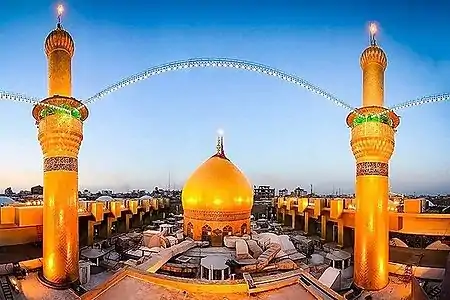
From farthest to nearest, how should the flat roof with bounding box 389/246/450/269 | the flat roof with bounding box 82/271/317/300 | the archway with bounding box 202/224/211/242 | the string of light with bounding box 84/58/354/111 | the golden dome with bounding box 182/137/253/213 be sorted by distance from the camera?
1. the golden dome with bounding box 182/137/253/213
2. the archway with bounding box 202/224/211/242
3. the flat roof with bounding box 389/246/450/269
4. the string of light with bounding box 84/58/354/111
5. the flat roof with bounding box 82/271/317/300

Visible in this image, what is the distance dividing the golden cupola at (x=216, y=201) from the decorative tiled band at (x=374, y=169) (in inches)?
227

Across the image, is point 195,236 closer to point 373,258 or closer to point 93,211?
point 93,211

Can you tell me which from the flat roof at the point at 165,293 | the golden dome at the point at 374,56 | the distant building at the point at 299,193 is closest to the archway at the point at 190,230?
the golden dome at the point at 374,56

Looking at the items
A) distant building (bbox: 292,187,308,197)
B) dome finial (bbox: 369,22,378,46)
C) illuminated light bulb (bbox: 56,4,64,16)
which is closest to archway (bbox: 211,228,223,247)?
dome finial (bbox: 369,22,378,46)

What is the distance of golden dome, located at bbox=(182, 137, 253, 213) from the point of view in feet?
44.5

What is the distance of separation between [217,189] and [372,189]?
6213 millimetres

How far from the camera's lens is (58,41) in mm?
8578

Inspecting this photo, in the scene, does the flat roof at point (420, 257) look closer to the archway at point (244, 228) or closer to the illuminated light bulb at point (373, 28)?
the archway at point (244, 228)

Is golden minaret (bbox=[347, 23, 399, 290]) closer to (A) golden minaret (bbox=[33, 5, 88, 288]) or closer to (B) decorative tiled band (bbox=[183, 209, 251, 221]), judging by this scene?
(B) decorative tiled band (bbox=[183, 209, 251, 221])

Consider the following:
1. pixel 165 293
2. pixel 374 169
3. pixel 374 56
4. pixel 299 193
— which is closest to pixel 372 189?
pixel 374 169

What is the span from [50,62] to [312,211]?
13.1 metres

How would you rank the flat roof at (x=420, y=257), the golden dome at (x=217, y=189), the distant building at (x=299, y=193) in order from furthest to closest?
the distant building at (x=299, y=193) → the golden dome at (x=217, y=189) → the flat roof at (x=420, y=257)

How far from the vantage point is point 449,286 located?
518 centimetres

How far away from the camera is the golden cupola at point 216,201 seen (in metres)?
13.5
